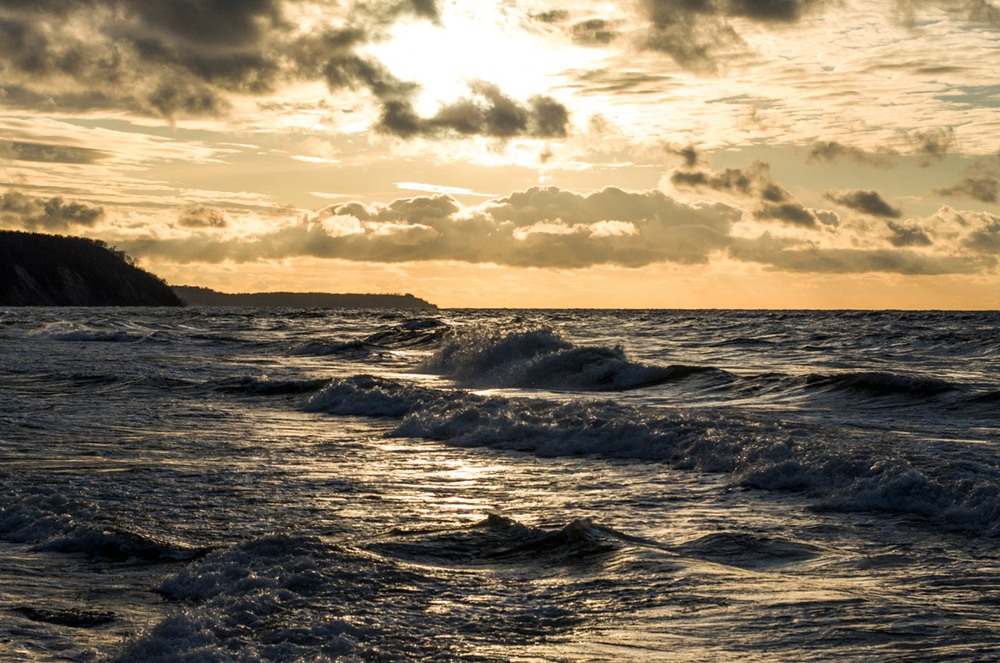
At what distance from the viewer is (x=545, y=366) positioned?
31.5m

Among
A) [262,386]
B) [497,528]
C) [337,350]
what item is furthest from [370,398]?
[337,350]

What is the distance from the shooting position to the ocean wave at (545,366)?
29359mm

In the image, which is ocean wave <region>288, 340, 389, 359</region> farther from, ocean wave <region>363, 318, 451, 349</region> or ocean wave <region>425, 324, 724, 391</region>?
ocean wave <region>425, 324, 724, 391</region>

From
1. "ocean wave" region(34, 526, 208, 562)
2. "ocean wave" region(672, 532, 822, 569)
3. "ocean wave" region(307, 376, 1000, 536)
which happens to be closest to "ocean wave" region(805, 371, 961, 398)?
"ocean wave" region(307, 376, 1000, 536)

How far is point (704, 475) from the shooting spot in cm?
1326

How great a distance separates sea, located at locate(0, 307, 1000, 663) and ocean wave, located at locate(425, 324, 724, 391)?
21.6ft

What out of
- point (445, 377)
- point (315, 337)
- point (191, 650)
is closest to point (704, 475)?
point (191, 650)

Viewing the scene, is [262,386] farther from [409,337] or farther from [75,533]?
[409,337]

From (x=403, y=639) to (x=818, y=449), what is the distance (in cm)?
846

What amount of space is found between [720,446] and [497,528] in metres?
5.77

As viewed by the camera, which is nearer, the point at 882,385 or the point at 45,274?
the point at 882,385

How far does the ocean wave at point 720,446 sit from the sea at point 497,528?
0.05 metres

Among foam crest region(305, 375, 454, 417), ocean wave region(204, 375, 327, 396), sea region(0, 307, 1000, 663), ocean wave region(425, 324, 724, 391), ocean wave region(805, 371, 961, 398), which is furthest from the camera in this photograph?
ocean wave region(425, 324, 724, 391)

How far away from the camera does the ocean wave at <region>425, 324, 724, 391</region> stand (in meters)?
29.4
